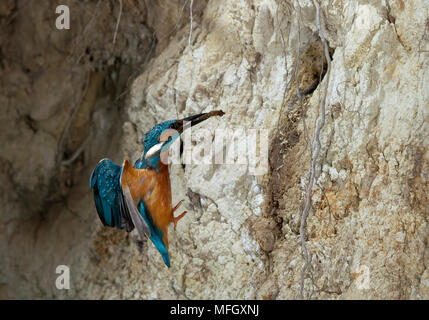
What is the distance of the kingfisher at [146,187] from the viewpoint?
146cm

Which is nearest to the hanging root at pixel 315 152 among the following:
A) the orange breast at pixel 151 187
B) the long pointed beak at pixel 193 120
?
the long pointed beak at pixel 193 120

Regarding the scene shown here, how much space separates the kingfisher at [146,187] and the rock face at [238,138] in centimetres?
17

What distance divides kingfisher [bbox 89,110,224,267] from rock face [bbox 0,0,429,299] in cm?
17

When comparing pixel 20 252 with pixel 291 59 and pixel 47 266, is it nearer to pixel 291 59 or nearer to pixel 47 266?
pixel 47 266

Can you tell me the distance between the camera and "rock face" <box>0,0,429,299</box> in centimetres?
128

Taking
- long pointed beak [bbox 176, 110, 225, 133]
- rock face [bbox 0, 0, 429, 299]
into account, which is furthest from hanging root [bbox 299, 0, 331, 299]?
long pointed beak [bbox 176, 110, 225, 133]

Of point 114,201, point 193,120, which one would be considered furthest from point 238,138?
point 114,201

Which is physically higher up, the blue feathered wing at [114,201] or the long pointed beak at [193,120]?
the long pointed beak at [193,120]

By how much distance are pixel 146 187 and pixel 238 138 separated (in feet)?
1.14

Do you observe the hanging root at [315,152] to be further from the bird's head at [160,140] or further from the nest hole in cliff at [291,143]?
the bird's head at [160,140]

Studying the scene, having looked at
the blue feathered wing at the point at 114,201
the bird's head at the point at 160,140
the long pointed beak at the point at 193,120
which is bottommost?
the blue feathered wing at the point at 114,201

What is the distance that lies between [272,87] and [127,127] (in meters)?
0.71

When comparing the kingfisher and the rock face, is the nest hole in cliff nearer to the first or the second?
the rock face

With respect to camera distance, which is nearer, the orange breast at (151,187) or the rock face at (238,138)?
the rock face at (238,138)
